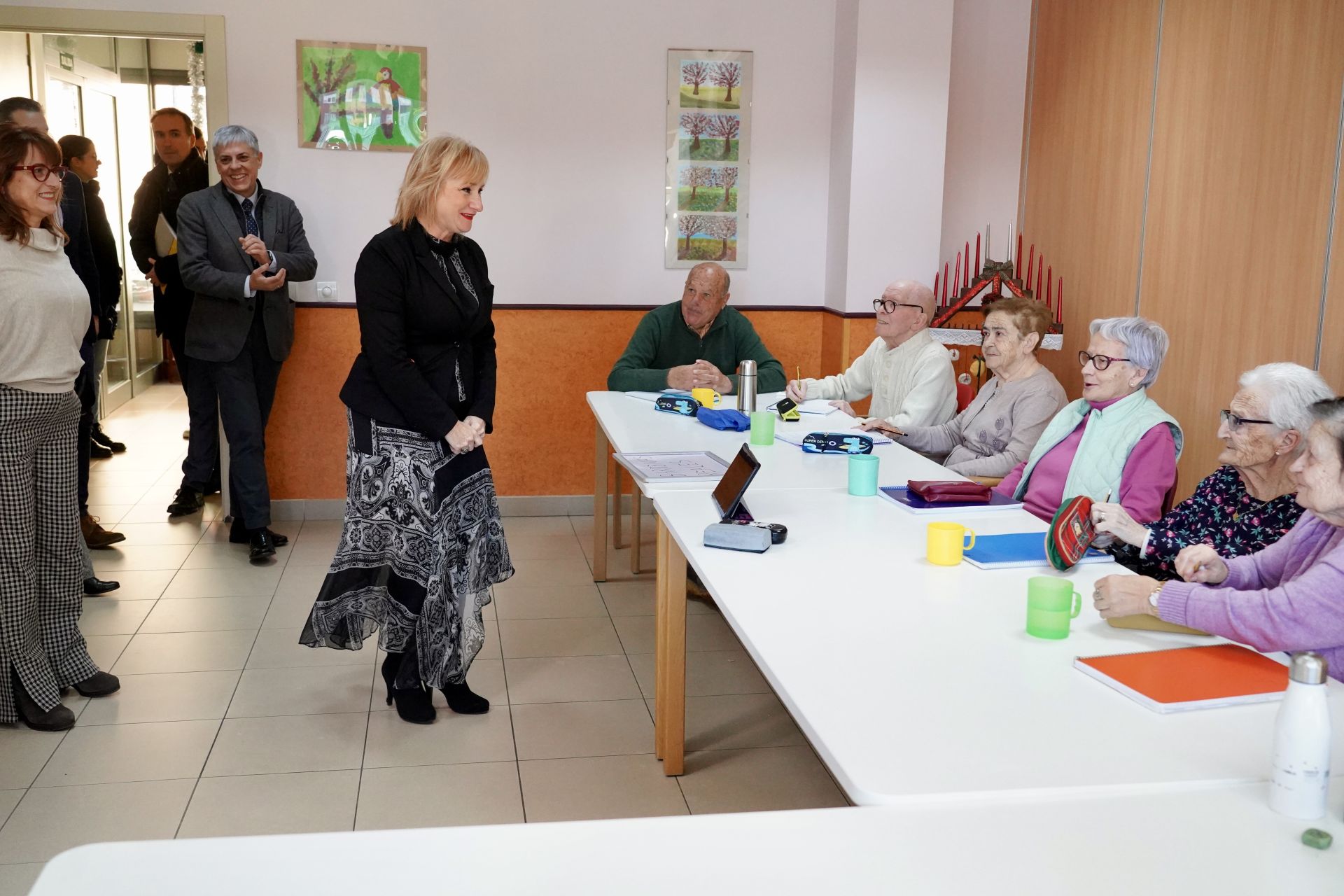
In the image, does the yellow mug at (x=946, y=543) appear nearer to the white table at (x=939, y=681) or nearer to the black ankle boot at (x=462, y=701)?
the white table at (x=939, y=681)

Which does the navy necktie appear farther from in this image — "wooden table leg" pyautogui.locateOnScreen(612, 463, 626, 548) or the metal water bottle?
the metal water bottle

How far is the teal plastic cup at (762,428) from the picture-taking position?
12.1ft

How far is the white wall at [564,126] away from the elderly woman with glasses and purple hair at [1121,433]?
281 centimetres

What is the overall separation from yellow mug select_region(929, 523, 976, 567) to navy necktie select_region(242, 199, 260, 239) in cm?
361

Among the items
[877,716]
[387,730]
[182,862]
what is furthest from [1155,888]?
[387,730]

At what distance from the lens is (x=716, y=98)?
18.5 ft

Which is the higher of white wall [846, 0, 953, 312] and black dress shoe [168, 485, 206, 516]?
white wall [846, 0, 953, 312]

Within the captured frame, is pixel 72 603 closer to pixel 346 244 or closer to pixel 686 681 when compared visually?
pixel 686 681

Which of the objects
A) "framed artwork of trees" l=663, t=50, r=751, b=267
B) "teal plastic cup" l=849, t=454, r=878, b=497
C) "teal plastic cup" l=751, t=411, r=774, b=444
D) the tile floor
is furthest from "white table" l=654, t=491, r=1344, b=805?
"framed artwork of trees" l=663, t=50, r=751, b=267

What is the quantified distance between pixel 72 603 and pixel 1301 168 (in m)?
3.99

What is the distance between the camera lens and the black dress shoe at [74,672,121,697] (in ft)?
11.4

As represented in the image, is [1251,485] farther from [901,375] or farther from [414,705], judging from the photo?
[414,705]

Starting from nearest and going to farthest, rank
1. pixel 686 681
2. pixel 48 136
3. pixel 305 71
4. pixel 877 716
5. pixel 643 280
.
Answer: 1. pixel 877 716
2. pixel 48 136
3. pixel 686 681
4. pixel 305 71
5. pixel 643 280

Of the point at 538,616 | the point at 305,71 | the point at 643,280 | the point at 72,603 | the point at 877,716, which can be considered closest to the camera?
the point at 877,716
